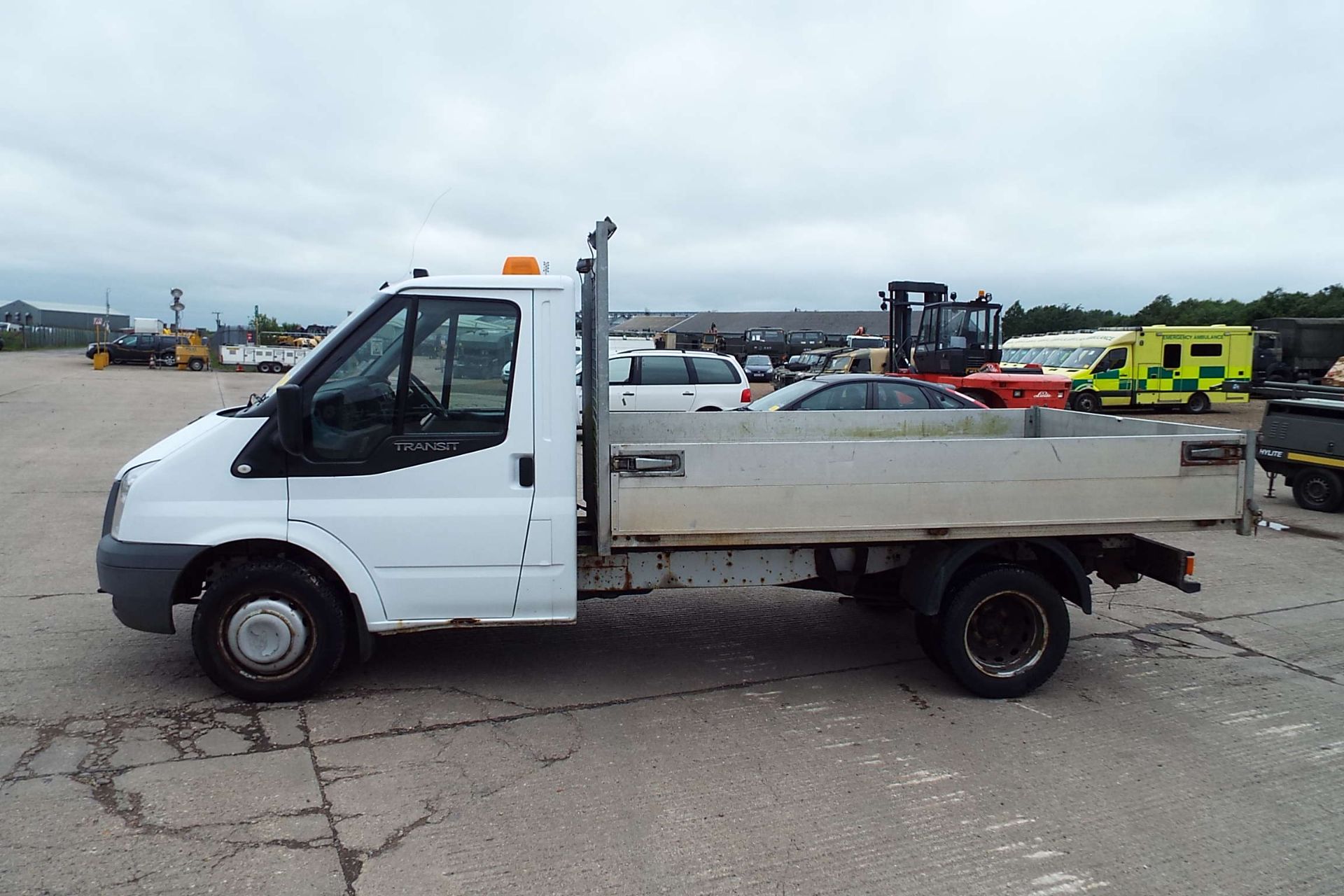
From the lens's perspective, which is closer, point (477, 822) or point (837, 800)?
point (477, 822)

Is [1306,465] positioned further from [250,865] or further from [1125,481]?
[250,865]

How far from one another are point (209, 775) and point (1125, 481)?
15.3 feet

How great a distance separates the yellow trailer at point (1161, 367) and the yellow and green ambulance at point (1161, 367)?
0.06 feet

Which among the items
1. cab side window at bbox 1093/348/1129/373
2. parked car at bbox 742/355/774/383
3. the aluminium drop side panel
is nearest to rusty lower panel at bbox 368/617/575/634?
the aluminium drop side panel

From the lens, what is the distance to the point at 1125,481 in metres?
5.13

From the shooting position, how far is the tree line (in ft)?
185

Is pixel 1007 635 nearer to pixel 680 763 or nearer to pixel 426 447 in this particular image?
pixel 680 763

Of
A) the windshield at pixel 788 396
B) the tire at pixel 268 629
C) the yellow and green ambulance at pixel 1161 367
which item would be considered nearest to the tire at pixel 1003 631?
the tire at pixel 268 629

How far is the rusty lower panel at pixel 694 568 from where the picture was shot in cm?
512

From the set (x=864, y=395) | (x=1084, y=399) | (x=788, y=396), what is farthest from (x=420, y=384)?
(x=1084, y=399)

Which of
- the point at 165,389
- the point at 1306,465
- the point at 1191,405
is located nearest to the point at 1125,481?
the point at 1306,465

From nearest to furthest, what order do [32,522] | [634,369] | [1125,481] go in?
[1125,481], [32,522], [634,369]

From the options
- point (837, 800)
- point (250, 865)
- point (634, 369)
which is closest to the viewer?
point (250, 865)

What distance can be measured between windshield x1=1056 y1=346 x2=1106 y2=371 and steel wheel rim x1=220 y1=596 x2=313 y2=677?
82.8ft
